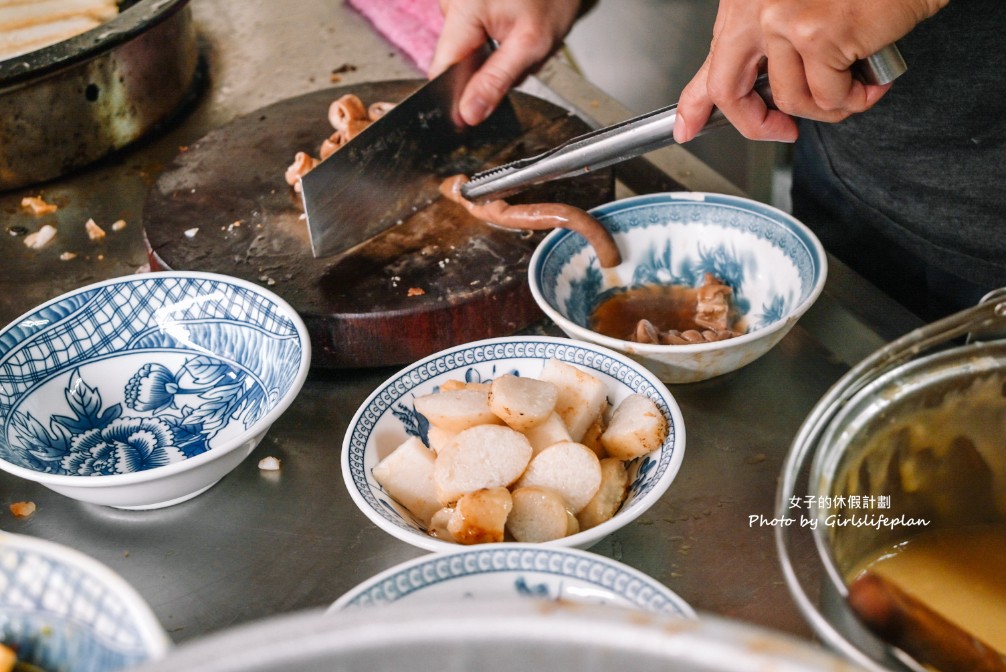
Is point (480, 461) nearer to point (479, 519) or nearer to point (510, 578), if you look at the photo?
point (479, 519)

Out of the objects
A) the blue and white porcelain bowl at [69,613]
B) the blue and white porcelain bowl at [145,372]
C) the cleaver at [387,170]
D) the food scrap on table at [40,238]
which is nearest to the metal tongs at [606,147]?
the cleaver at [387,170]

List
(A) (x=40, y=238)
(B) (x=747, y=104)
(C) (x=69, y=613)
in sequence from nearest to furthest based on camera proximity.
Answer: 1. (C) (x=69, y=613)
2. (B) (x=747, y=104)
3. (A) (x=40, y=238)

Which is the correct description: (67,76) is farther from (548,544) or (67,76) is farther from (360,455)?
(548,544)

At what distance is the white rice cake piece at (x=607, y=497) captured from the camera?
3.53ft

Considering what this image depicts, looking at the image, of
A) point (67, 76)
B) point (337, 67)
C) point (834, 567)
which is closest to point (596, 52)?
point (337, 67)

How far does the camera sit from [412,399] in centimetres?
122

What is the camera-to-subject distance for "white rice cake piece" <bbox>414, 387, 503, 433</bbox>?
1123 millimetres

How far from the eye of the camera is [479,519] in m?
1.02

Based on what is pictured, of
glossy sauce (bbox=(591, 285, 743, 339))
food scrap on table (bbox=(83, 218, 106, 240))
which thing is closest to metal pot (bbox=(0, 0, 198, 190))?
food scrap on table (bbox=(83, 218, 106, 240))

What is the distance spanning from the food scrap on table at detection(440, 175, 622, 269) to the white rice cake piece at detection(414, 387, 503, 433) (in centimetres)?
44

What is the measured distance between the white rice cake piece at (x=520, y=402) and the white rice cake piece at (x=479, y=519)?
108 mm

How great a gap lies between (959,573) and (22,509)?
115 cm

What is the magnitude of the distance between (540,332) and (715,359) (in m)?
0.35

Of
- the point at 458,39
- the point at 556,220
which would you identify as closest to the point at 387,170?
the point at 556,220
